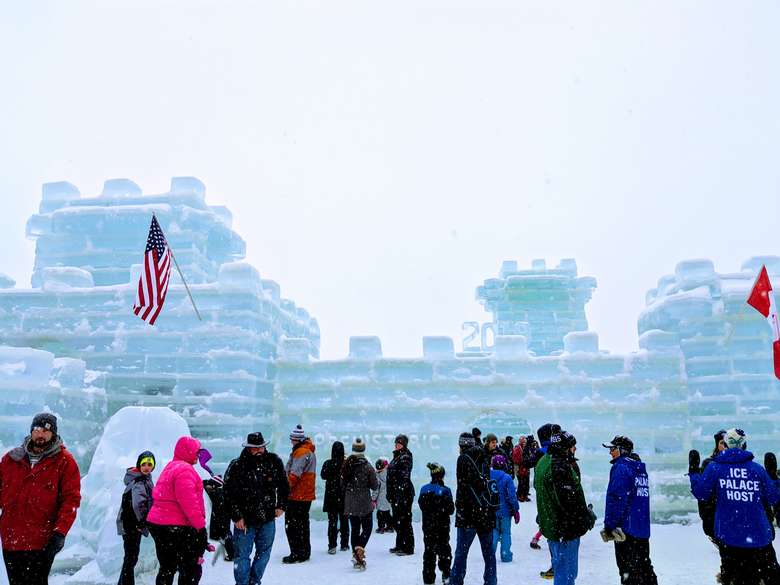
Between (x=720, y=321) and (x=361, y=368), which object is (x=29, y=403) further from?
(x=720, y=321)

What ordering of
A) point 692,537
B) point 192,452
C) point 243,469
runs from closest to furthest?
point 192,452 → point 243,469 → point 692,537

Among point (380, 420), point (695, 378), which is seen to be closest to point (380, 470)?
point (380, 420)

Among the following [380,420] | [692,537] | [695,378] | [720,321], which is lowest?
[692,537]

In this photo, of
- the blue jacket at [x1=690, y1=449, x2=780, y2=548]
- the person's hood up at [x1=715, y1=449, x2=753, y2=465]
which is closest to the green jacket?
the blue jacket at [x1=690, y1=449, x2=780, y2=548]

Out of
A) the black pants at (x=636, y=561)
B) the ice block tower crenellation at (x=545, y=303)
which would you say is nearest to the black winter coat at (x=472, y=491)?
the black pants at (x=636, y=561)

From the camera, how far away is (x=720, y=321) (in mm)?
14055

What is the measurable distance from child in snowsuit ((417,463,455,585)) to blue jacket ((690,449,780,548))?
9.38 feet

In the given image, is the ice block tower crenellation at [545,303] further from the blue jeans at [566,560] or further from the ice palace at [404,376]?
the blue jeans at [566,560]

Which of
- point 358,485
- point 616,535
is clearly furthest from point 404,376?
point 616,535

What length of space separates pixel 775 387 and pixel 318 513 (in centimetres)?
1050

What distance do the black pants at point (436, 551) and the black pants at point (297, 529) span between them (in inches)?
89.6

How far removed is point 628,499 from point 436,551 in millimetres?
2580

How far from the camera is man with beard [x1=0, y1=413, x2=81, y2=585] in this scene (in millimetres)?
4613

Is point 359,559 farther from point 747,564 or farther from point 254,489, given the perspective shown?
point 747,564
